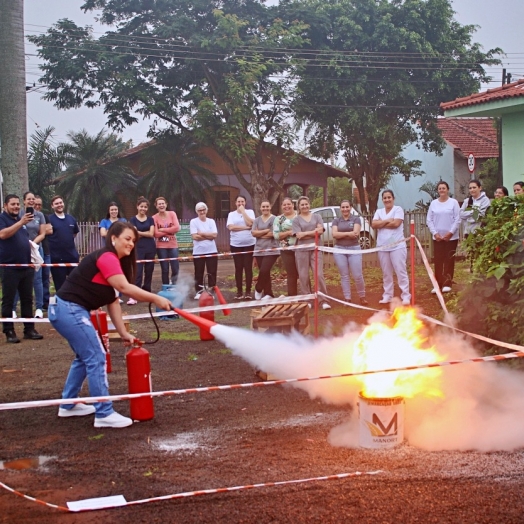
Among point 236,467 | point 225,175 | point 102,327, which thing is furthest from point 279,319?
point 225,175

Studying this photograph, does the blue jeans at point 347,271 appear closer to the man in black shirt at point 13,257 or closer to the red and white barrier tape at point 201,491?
the man in black shirt at point 13,257

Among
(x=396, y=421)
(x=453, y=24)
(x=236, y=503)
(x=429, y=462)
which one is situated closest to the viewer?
(x=236, y=503)

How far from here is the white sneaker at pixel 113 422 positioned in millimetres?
5871

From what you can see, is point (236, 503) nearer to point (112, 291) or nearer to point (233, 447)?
point (233, 447)

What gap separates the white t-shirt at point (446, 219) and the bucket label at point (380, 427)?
6911 mm

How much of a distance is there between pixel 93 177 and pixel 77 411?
2691 centimetres

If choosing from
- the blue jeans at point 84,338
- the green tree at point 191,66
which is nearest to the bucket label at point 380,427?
the blue jeans at point 84,338

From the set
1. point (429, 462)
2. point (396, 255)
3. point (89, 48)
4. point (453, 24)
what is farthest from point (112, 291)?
point (453, 24)

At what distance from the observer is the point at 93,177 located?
105ft

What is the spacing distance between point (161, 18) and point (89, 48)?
346cm

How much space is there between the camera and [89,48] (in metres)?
28.6

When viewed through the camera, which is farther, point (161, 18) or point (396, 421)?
point (161, 18)

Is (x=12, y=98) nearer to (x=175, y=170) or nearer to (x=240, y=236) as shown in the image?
(x=240, y=236)

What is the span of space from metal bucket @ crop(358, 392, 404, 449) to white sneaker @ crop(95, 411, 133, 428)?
2.19 meters
